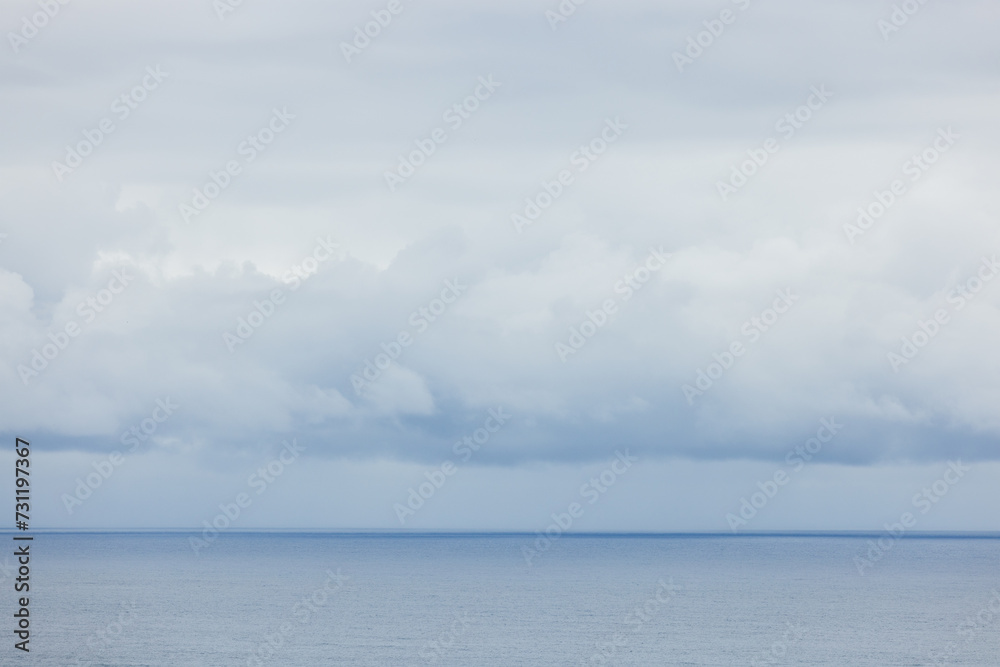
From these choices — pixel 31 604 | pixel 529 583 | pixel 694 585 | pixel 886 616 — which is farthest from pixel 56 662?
pixel 694 585

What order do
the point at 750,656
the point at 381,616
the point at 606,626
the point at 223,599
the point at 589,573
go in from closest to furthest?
the point at 750,656, the point at 606,626, the point at 381,616, the point at 223,599, the point at 589,573

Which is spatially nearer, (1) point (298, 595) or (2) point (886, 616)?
(2) point (886, 616)

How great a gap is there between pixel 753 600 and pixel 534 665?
5570 cm

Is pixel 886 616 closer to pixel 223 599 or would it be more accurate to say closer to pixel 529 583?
pixel 529 583

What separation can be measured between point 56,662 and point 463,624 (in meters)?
37.0

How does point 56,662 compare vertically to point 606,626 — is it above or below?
below

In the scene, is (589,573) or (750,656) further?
(589,573)

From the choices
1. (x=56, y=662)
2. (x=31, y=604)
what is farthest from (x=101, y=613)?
(x=56, y=662)

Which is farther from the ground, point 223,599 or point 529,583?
point 529,583

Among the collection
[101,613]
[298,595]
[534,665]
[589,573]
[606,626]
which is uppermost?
[589,573]

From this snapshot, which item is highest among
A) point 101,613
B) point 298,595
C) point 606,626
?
point 298,595

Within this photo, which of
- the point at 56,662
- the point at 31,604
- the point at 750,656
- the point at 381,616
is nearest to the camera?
the point at 56,662

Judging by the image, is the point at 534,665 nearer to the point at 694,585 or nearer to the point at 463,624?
the point at 463,624

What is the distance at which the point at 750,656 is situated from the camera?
81.9 metres
